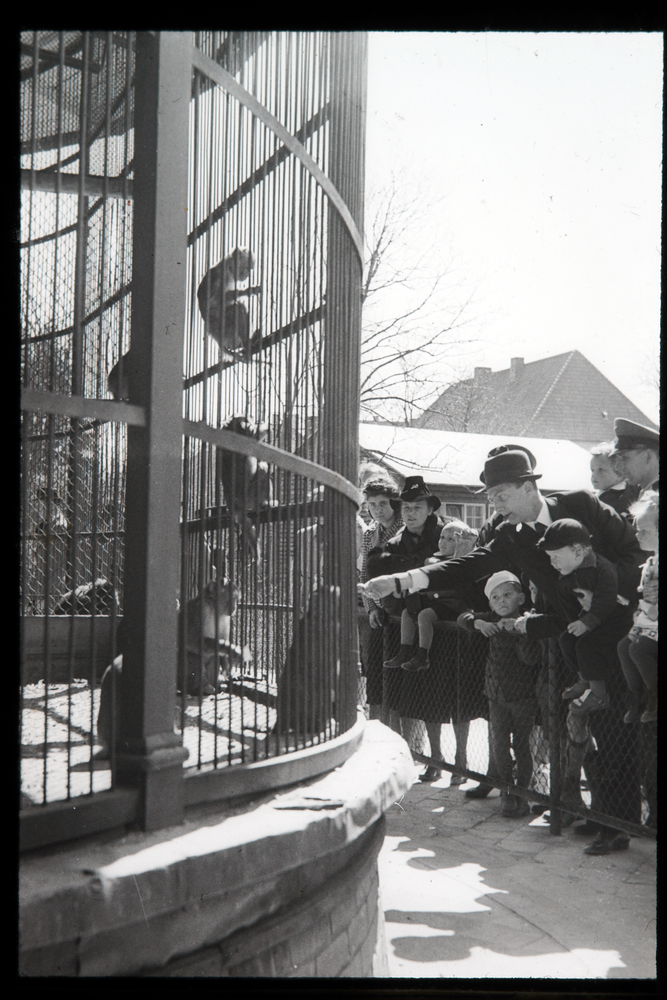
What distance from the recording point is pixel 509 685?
484 cm

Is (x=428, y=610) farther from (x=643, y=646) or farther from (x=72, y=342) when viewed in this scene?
(x=72, y=342)

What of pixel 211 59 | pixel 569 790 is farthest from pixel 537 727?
pixel 211 59

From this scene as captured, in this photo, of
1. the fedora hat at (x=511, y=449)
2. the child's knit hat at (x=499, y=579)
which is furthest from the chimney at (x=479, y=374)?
the fedora hat at (x=511, y=449)

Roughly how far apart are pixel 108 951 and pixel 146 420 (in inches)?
46.5

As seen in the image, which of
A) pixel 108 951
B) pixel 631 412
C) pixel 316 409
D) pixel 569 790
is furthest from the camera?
pixel 631 412

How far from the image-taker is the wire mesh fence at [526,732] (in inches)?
162

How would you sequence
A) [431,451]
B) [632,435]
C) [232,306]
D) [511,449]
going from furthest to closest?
[431,451] → [511,449] → [632,435] → [232,306]

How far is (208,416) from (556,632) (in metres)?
2.69

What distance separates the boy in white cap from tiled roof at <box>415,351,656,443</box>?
31.4ft

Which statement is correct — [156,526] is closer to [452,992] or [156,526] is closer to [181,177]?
[181,177]

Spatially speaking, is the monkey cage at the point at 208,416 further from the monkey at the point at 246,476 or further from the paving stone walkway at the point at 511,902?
the paving stone walkway at the point at 511,902

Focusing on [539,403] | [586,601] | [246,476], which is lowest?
[586,601]

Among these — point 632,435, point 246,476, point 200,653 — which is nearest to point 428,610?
point 632,435

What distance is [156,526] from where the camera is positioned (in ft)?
6.85
